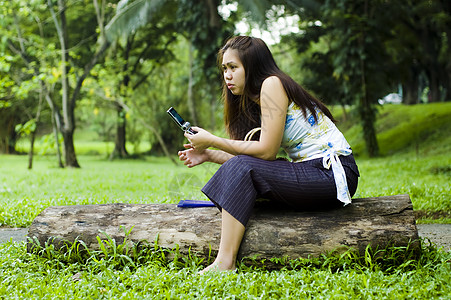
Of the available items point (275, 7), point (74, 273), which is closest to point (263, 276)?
point (74, 273)

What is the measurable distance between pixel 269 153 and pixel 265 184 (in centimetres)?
21

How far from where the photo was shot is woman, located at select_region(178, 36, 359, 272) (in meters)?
3.01

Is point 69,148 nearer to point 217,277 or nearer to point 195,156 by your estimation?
point 195,156

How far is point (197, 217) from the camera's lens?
3322mm

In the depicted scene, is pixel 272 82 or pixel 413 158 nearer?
pixel 272 82

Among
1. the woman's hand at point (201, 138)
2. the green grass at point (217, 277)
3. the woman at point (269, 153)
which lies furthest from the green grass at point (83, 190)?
the woman at point (269, 153)

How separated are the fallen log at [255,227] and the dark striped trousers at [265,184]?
155mm

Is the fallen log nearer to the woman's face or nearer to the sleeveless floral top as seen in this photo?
the sleeveless floral top

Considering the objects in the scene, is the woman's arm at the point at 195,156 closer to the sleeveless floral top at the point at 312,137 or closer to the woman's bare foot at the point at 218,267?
the sleeveless floral top at the point at 312,137

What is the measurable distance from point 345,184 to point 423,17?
1484 cm

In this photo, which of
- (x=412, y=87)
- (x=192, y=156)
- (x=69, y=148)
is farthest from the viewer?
(x=412, y=87)

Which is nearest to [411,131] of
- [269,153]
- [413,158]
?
[413,158]

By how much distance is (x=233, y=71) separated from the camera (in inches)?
127

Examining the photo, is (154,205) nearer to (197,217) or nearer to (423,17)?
(197,217)
